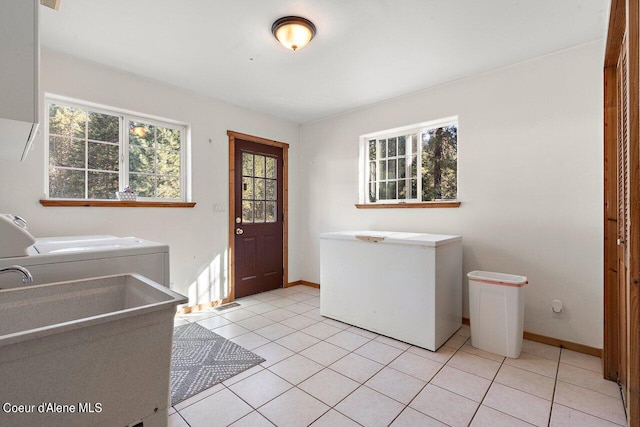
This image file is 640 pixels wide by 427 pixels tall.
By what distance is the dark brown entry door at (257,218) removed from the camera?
3.87m

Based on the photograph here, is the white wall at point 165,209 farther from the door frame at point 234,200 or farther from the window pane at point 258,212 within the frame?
the window pane at point 258,212

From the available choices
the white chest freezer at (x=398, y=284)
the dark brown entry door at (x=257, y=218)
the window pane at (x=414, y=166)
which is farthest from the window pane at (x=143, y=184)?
the window pane at (x=414, y=166)

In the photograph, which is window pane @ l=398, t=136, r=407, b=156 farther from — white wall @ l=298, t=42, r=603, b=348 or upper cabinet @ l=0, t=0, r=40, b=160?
upper cabinet @ l=0, t=0, r=40, b=160

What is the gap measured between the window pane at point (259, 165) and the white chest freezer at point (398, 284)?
1.53 m

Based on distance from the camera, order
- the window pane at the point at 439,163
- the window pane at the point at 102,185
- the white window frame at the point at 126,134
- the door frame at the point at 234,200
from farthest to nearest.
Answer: the door frame at the point at 234,200 < the window pane at the point at 439,163 < the window pane at the point at 102,185 < the white window frame at the point at 126,134

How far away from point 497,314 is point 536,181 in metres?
1.20

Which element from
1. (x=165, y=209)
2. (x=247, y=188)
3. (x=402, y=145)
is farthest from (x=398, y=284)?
(x=165, y=209)

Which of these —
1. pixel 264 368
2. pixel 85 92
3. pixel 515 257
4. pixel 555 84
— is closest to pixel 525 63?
pixel 555 84

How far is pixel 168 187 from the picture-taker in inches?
130

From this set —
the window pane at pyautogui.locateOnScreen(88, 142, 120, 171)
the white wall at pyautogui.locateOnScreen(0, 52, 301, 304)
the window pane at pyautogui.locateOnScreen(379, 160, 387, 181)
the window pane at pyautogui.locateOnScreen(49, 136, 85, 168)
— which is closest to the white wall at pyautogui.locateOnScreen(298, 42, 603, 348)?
the window pane at pyautogui.locateOnScreen(379, 160, 387, 181)

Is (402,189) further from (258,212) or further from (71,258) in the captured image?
(71,258)

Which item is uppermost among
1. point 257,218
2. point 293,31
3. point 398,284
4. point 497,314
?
point 293,31

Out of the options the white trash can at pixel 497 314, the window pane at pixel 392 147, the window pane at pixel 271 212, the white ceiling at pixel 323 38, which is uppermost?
the white ceiling at pixel 323 38

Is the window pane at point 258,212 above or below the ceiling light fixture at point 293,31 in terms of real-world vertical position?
below
